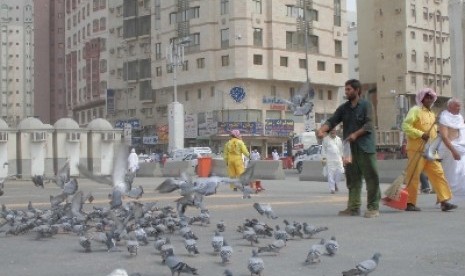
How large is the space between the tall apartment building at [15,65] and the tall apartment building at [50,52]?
33.0 feet

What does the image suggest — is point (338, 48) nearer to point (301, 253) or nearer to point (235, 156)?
point (235, 156)

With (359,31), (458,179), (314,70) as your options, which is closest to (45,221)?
(458,179)

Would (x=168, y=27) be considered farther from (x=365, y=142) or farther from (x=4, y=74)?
(x=4, y=74)

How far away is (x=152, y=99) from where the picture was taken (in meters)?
82.2

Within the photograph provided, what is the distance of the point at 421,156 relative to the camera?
36.9ft

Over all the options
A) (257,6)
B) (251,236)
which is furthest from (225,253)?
(257,6)

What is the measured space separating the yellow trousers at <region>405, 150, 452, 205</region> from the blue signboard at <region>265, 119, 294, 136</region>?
59.7m

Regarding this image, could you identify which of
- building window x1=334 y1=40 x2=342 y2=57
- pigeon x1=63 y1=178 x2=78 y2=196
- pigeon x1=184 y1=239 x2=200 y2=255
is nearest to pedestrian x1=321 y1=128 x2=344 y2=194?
pigeon x1=63 y1=178 x2=78 y2=196

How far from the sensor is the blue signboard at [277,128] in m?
71.4

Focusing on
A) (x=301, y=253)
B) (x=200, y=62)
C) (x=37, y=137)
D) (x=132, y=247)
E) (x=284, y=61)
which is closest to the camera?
(x=132, y=247)

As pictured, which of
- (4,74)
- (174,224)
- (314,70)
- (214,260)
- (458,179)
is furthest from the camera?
(4,74)

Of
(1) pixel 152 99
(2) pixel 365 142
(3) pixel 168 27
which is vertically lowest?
(2) pixel 365 142

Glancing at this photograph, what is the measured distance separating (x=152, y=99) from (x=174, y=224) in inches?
2945

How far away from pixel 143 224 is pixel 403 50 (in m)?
75.6
